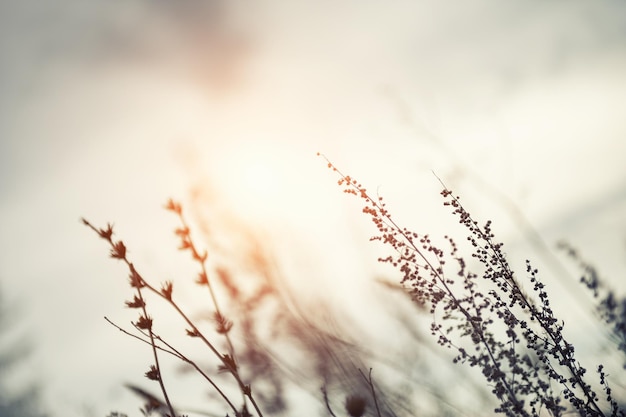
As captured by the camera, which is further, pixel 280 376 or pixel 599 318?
pixel 280 376

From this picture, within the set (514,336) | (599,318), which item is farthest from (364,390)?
(599,318)

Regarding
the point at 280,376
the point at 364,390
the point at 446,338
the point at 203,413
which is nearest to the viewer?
the point at 203,413

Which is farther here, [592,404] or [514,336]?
[514,336]

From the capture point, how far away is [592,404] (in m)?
2.22

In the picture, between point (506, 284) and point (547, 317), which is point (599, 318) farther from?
point (506, 284)

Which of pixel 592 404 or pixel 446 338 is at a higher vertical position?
pixel 446 338

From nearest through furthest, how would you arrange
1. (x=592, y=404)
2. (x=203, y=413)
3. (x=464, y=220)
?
(x=203, y=413)
(x=592, y=404)
(x=464, y=220)

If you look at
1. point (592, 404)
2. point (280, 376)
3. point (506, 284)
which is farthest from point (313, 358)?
point (592, 404)

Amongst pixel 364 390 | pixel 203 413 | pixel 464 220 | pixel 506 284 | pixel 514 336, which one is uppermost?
pixel 464 220

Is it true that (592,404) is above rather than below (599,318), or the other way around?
below

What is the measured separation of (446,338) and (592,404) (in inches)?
28.5

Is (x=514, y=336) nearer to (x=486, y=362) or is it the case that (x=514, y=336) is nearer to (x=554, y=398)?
(x=486, y=362)

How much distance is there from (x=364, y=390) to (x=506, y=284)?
3.58 feet

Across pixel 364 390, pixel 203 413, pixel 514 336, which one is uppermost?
pixel 514 336
